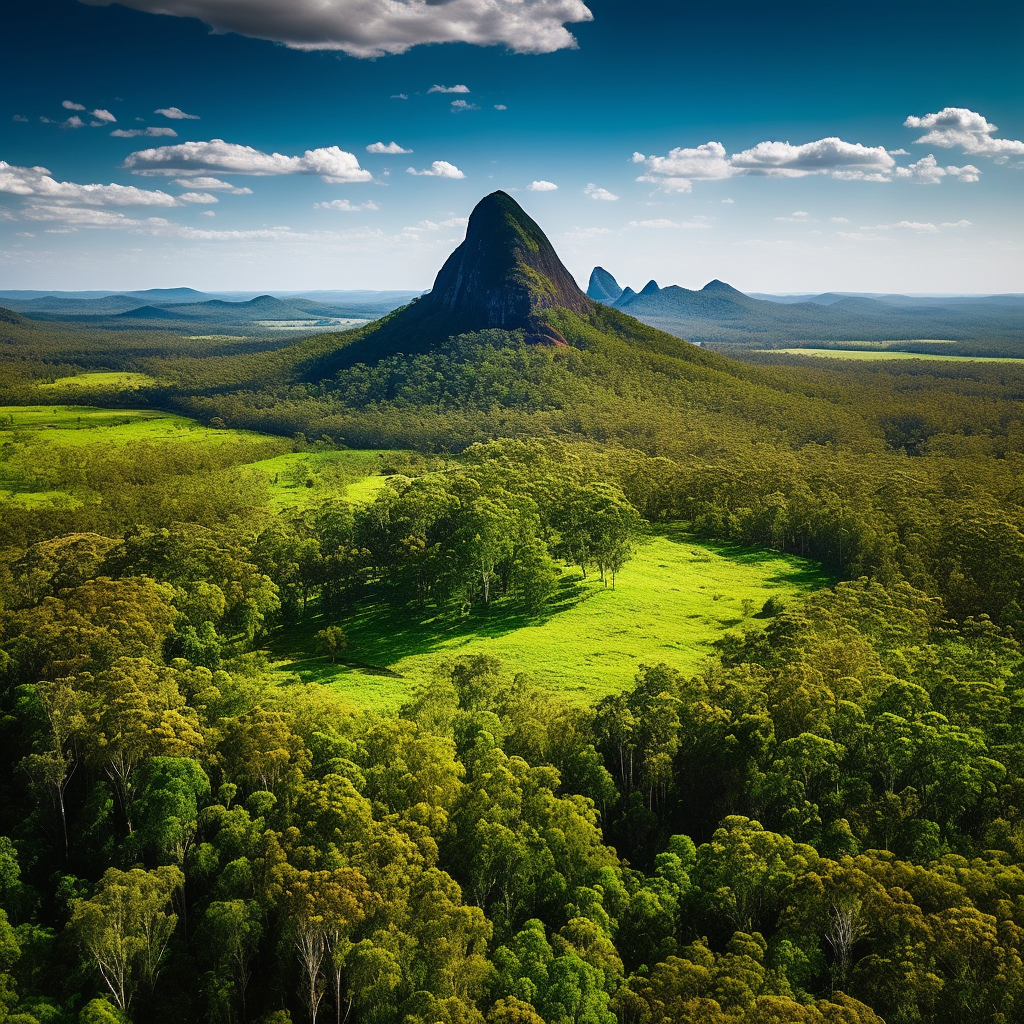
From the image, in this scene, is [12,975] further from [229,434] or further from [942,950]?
[229,434]

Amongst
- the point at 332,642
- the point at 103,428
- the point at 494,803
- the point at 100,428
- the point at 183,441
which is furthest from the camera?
the point at 103,428

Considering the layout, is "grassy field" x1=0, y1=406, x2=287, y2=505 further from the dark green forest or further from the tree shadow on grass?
the dark green forest

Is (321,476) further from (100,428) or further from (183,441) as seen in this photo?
(100,428)

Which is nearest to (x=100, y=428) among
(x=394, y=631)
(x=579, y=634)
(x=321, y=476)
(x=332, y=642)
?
(x=321, y=476)

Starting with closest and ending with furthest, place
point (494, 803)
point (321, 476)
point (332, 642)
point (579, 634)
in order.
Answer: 1. point (494, 803)
2. point (332, 642)
3. point (579, 634)
4. point (321, 476)

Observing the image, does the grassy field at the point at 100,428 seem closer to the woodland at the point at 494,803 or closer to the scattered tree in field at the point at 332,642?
the woodland at the point at 494,803

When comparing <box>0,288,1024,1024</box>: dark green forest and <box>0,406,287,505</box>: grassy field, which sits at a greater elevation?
<box>0,406,287,505</box>: grassy field

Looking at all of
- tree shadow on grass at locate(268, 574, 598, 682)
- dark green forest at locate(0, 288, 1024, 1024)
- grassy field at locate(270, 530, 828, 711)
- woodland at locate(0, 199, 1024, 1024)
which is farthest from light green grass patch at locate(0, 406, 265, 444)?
grassy field at locate(270, 530, 828, 711)

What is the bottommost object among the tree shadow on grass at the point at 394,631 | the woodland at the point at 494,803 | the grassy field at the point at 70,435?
the tree shadow on grass at the point at 394,631

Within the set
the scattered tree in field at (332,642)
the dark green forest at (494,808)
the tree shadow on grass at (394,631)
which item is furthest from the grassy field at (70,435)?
the dark green forest at (494,808)
